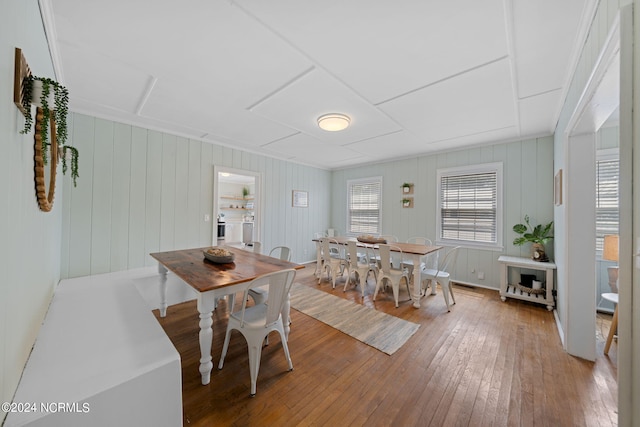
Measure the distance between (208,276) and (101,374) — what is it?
2.74 ft

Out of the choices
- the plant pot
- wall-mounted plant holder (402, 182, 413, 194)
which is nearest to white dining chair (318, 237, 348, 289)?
wall-mounted plant holder (402, 182, 413, 194)

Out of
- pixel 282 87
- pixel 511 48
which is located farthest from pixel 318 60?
pixel 511 48

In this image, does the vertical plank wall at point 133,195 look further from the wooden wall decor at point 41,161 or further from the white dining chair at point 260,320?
the white dining chair at point 260,320

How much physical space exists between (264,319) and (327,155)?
150 inches

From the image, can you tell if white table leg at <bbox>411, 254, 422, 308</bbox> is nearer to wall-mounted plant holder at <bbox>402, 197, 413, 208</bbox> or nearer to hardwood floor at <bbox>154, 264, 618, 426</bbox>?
hardwood floor at <bbox>154, 264, 618, 426</bbox>

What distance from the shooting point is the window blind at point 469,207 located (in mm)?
4062

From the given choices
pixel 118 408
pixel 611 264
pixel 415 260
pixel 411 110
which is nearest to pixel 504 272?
pixel 611 264

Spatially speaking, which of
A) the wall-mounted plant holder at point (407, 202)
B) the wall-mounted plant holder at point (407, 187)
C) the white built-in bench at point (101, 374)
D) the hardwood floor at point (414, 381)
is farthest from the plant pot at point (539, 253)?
the white built-in bench at point (101, 374)

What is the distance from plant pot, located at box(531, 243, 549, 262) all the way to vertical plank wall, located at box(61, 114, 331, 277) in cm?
494

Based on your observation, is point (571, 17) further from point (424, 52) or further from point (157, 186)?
point (157, 186)

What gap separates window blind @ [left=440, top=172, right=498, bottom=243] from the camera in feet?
13.3

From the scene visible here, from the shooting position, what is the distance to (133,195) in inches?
134

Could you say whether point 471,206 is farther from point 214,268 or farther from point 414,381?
point 214,268

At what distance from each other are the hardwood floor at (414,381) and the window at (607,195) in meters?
1.32
